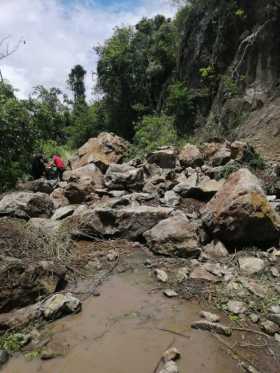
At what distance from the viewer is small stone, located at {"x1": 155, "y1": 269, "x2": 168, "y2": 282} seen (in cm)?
390

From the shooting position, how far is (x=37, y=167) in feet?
31.0

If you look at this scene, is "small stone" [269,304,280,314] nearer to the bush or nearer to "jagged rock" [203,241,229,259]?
"jagged rock" [203,241,229,259]

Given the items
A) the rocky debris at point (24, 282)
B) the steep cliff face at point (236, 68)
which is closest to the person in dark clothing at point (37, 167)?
the steep cliff face at point (236, 68)

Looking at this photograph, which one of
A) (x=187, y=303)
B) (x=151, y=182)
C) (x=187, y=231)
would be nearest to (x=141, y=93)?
(x=151, y=182)

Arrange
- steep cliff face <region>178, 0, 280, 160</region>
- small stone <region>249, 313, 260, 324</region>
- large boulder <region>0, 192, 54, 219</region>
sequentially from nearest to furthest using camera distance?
small stone <region>249, 313, 260, 324</region> < large boulder <region>0, 192, 54, 219</region> < steep cliff face <region>178, 0, 280, 160</region>

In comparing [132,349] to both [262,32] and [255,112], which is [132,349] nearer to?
[255,112]

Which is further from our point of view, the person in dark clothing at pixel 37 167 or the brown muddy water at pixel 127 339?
the person in dark clothing at pixel 37 167

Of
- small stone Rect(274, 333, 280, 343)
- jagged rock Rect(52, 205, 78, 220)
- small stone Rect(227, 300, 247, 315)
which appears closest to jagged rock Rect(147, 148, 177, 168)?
jagged rock Rect(52, 205, 78, 220)

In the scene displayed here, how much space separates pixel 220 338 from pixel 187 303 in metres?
0.62

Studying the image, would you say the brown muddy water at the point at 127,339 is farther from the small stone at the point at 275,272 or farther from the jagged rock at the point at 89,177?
the jagged rock at the point at 89,177

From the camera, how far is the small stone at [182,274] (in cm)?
384

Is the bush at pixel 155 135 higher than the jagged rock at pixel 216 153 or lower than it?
higher

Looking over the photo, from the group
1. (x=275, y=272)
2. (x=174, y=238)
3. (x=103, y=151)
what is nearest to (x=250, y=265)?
(x=275, y=272)

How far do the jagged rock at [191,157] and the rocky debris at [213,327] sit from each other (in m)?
5.25
